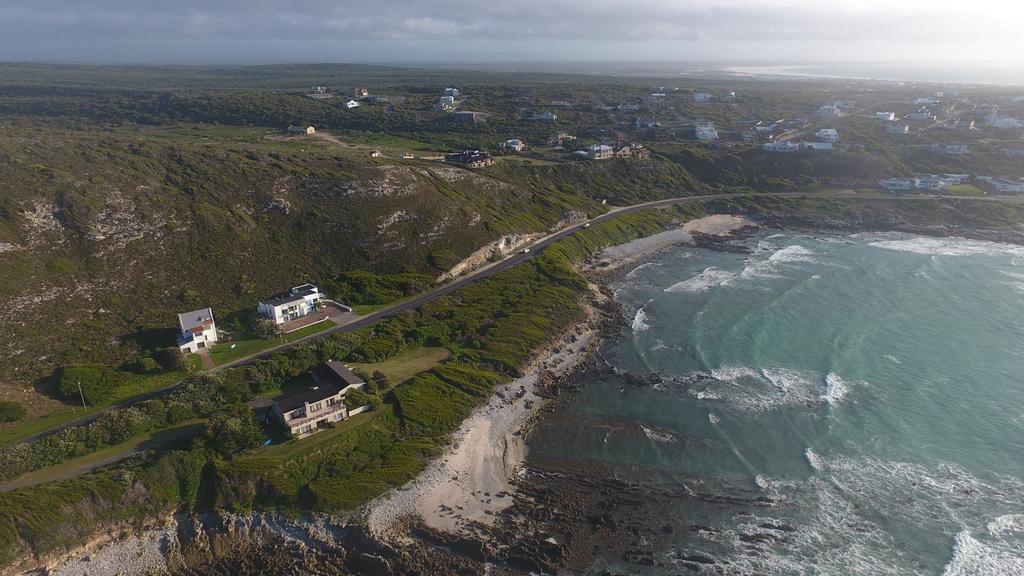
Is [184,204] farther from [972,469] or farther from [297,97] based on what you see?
[297,97]

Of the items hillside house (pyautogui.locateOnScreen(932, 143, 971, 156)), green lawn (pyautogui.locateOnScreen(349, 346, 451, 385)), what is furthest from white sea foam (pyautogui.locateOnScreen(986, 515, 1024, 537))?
hillside house (pyautogui.locateOnScreen(932, 143, 971, 156))

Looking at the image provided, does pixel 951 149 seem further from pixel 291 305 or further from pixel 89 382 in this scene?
pixel 89 382

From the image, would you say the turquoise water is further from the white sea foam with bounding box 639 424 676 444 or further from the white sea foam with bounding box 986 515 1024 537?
the white sea foam with bounding box 639 424 676 444

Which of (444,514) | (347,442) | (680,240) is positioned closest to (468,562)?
(444,514)

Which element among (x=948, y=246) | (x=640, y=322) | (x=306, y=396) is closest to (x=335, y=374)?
(x=306, y=396)

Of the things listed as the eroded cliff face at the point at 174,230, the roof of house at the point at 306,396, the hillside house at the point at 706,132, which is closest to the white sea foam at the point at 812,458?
the roof of house at the point at 306,396

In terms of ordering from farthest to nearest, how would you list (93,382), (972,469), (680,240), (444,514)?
(680,240) → (93,382) → (972,469) → (444,514)
